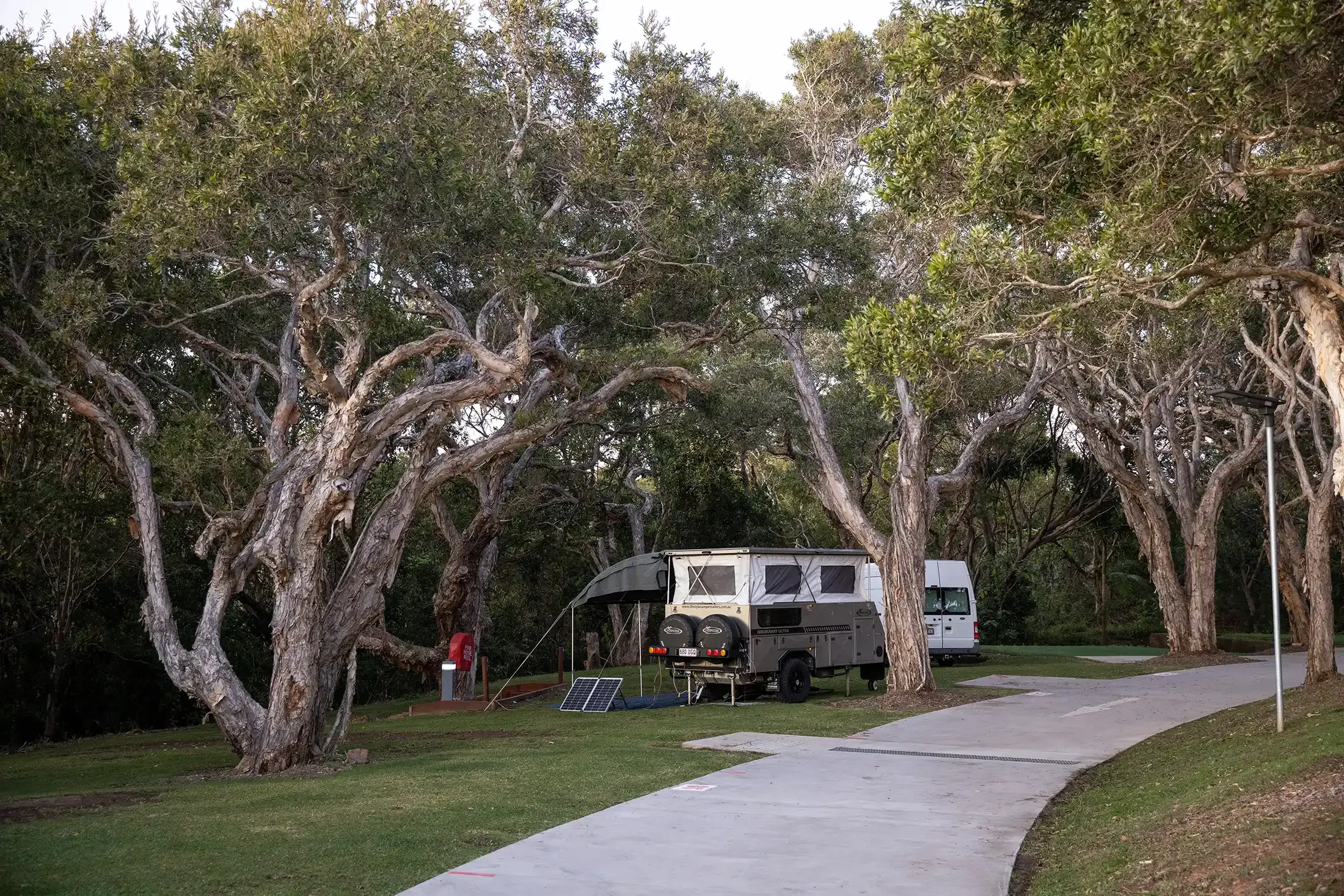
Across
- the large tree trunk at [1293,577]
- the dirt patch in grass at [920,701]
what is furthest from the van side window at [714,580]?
the large tree trunk at [1293,577]

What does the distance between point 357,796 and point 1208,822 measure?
6.59 m

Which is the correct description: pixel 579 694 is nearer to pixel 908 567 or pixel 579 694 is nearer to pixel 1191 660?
pixel 908 567

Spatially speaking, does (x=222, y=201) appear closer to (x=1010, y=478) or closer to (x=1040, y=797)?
(x=1040, y=797)

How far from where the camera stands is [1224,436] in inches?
1097

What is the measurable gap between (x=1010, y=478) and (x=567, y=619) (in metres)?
15.1

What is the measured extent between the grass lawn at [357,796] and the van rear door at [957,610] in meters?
9.70

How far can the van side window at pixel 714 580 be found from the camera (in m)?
18.7

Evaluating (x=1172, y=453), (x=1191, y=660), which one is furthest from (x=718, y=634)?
(x=1172, y=453)

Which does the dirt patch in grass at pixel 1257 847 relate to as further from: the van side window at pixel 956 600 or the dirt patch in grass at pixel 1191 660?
the van side window at pixel 956 600

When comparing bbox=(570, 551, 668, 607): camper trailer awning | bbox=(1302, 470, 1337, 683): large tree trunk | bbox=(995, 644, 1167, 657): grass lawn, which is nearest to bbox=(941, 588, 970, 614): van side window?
bbox=(995, 644, 1167, 657): grass lawn

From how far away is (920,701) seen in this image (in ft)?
59.5

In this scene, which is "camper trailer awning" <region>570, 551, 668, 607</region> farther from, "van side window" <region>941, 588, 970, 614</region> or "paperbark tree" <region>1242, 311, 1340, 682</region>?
"paperbark tree" <region>1242, 311, 1340, 682</region>

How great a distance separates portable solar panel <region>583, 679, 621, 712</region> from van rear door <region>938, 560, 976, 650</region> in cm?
1068

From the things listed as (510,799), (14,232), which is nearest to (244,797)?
(510,799)
